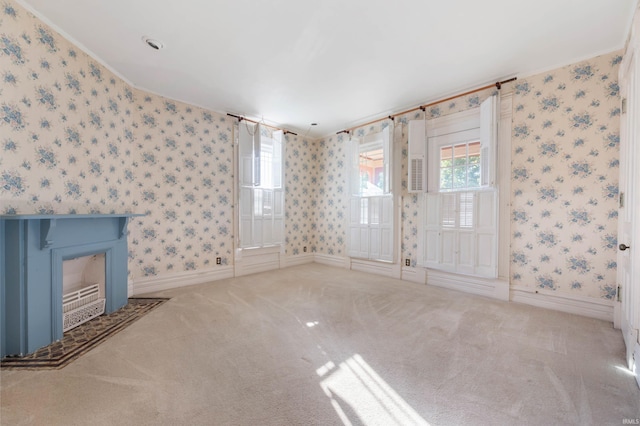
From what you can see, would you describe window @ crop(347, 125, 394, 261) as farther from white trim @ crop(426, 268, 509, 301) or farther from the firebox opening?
the firebox opening

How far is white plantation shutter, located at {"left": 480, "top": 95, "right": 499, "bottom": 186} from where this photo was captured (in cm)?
310

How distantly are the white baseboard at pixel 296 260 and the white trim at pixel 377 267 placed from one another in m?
1.07

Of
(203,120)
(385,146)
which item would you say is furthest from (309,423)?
(203,120)

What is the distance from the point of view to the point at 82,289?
2.56 metres

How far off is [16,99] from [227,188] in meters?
2.45

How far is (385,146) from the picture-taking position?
422cm

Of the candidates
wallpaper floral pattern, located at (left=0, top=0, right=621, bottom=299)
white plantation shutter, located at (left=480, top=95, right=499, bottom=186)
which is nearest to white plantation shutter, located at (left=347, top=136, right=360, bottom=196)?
wallpaper floral pattern, located at (left=0, top=0, right=621, bottom=299)

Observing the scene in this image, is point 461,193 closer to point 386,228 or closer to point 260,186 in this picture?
point 386,228

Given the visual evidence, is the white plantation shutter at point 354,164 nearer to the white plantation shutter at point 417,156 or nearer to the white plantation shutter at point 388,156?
the white plantation shutter at point 388,156

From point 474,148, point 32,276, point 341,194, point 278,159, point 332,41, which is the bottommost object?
point 32,276

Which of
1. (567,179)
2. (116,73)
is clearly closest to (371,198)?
(567,179)

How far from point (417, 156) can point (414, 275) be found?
1852 mm

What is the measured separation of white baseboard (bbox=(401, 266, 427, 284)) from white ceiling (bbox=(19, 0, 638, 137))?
261 cm

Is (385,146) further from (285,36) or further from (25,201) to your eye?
(25,201)
